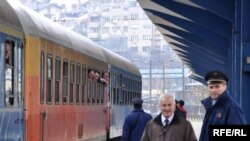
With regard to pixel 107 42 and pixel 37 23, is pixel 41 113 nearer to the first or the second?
pixel 37 23

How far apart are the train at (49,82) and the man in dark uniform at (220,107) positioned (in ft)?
12.3

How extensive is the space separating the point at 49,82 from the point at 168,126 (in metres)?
6.40

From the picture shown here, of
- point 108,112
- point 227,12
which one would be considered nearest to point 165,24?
Answer: point 108,112

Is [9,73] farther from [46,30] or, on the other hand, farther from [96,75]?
[96,75]

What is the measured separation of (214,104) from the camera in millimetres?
6355

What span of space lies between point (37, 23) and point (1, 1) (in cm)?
280

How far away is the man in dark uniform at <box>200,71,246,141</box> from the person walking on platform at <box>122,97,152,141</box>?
5024 millimetres

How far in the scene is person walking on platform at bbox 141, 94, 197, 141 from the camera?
681 centimetres

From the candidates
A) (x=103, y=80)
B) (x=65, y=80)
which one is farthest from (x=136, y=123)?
(x=103, y=80)

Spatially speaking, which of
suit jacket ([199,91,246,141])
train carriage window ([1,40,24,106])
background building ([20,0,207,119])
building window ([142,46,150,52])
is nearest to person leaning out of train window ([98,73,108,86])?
train carriage window ([1,40,24,106])

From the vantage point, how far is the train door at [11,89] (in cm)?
943

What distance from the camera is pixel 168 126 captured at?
6.85 metres

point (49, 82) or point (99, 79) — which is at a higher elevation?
point (99, 79)

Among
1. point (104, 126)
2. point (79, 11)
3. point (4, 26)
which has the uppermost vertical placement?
point (79, 11)
